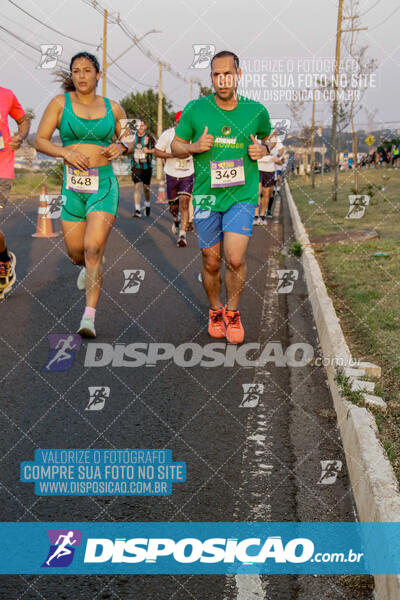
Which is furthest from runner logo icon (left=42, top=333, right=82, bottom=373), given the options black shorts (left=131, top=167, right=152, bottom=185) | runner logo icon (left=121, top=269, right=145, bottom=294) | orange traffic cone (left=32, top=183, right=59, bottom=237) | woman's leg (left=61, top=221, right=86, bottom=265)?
black shorts (left=131, top=167, right=152, bottom=185)

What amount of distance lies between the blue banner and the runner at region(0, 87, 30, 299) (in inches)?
204

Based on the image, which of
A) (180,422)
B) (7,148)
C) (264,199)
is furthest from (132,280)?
(264,199)

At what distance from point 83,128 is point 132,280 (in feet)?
10.9

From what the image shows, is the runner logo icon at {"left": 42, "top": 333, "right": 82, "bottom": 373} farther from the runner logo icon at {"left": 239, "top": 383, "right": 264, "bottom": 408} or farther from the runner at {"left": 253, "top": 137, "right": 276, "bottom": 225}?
the runner at {"left": 253, "top": 137, "right": 276, "bottom": 225}

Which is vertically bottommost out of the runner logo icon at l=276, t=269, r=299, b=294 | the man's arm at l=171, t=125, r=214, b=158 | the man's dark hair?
the runner logo icon at l=276, t=269, r=299, b=294

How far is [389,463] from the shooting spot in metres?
3.50

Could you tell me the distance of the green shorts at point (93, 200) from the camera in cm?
673

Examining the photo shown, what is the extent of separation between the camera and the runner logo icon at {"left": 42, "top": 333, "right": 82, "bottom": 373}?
19.0 ft

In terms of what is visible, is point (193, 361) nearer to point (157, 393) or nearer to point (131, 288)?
point (157, 393)

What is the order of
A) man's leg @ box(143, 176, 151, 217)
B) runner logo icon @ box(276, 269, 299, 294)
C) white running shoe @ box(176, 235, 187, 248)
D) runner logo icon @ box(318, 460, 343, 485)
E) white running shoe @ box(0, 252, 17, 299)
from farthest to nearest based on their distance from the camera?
man's leg @ box(143, 176, 151, 217), white running shoe @ box(176, 235, 187, 248), runner logo icon @ box(276, 269, 299, 294), white running shoe @ box(0, 252, 17, 299), runner logo icon @ box(318, 460, 343, 485)

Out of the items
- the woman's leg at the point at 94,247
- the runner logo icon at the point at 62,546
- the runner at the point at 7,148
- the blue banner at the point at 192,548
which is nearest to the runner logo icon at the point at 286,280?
the woman's leg at the point at 94,247

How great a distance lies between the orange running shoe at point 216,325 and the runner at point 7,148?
2484 millimetres

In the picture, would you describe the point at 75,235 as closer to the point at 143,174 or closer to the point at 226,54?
the point at 226,54

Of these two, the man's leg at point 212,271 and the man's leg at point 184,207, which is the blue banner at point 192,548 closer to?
the man's leg at point 212,271
